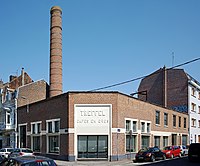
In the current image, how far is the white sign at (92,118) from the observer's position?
29078mm

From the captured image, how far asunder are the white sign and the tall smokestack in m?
12.5

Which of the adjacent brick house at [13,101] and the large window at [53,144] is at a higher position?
the adjacent brick house at [13,101]

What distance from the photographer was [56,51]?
139 ft

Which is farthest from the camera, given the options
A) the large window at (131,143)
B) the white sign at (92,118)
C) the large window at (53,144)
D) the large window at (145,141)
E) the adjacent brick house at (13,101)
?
the adjacent brick house at (13,101)

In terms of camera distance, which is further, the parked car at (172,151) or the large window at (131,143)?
the parked car at (172,151)

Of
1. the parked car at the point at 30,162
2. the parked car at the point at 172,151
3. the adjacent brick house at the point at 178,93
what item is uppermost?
the adjacent brick house at the point at 178,93

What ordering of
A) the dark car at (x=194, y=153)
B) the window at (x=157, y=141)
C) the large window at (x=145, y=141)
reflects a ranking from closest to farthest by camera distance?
the dark car at (x=194, y=153), the large window at (x=145, y=141), the window at (x=157, y=141)

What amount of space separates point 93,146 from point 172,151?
10.2m

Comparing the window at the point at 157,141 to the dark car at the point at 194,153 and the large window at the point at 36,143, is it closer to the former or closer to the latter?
the dark car at the point at 194,153

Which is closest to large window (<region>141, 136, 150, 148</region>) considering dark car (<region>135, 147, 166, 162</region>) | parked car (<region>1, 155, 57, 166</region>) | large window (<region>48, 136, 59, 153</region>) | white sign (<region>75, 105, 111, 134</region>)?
dark car (<region>135, 147, 166, 162</region>)

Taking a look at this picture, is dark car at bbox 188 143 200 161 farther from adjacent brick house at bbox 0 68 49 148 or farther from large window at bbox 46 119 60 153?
adjacent brick house at bbox 0 68 49 148

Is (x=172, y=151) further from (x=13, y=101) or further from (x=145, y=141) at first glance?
(x=13, y=101)

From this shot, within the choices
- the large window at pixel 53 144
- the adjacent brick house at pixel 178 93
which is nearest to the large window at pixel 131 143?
the large window at pixel 53 144

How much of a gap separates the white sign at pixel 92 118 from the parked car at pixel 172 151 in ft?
27.9
